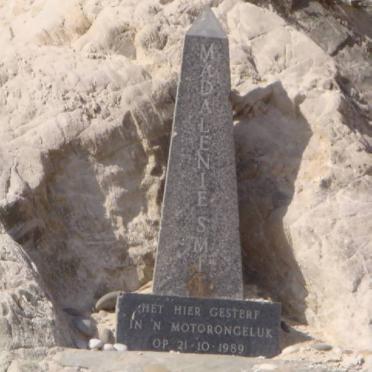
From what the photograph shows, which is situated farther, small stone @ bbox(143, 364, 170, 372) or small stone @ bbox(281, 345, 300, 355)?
small stone @ bbox(281, 345, 300, 355)

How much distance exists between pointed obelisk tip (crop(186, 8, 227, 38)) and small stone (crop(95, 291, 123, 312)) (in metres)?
1.70

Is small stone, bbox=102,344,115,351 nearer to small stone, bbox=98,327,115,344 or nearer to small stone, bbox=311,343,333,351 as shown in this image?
small stone, bbox=98,327,115,344

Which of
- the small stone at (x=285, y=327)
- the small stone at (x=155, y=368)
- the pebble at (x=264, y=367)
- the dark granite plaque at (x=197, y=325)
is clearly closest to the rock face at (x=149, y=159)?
the small stone at (x=285, y=327)

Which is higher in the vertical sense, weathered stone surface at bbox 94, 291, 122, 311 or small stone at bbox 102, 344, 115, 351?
weathered stone surface at bbox 94, 291, 122, 311

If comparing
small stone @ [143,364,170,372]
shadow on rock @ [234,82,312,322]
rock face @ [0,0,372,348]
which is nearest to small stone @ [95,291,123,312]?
rock face @ [0,0,372,348]

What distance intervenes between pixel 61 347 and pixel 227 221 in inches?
63.0

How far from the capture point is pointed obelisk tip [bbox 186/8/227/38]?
929 cm

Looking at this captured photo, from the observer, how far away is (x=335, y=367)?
823cm

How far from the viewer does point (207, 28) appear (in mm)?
9320

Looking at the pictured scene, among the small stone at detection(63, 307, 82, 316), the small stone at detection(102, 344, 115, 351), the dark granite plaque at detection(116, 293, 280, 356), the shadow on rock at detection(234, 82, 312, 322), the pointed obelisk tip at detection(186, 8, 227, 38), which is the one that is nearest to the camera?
the small stone at detection(102, 344, 115, 351)

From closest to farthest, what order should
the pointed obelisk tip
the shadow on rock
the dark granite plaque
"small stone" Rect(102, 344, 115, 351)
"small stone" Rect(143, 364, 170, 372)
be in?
1. "small stone" Rect(143, 364, 170, 372)
2. "small stone" Rect(102, 344, 115, 351)
3. the dark granite plaque
4. the pointed obelisk tip
5. the shadow on rock

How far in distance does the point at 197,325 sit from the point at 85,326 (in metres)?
0.67

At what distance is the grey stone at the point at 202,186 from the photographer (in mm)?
9016

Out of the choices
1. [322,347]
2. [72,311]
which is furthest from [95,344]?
[322,347]
